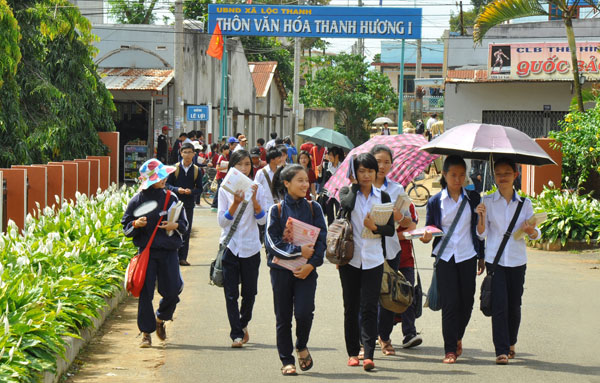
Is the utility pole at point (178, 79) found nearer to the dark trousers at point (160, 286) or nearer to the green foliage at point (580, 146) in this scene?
the green foliage at point (580, 146)

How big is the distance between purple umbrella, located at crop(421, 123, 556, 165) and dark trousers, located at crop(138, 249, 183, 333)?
99.6 inches

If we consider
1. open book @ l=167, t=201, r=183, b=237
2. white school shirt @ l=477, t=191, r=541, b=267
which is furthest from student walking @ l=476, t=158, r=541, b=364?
open book @ l=167, t=201, r=183, b=237

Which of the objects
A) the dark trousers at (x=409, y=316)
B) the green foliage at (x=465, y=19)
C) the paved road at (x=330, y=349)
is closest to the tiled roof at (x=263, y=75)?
the green foliage at (x=465, y=19)

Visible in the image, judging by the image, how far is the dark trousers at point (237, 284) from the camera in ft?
26.8

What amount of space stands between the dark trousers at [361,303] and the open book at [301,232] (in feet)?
1.51

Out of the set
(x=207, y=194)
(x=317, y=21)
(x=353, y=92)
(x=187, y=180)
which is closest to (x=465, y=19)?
(x=353, y=92)

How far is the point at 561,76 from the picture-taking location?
83.7 ft

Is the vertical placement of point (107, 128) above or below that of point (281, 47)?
below

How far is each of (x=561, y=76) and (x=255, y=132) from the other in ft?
81.8

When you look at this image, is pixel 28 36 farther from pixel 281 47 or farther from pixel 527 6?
pixel 281 47

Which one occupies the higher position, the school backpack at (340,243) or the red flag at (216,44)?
the red flag at (216,44)

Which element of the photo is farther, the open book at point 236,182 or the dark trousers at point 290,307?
the open book at point 236,182

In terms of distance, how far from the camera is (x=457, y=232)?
7.52 m

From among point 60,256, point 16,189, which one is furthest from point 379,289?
point 16,189
